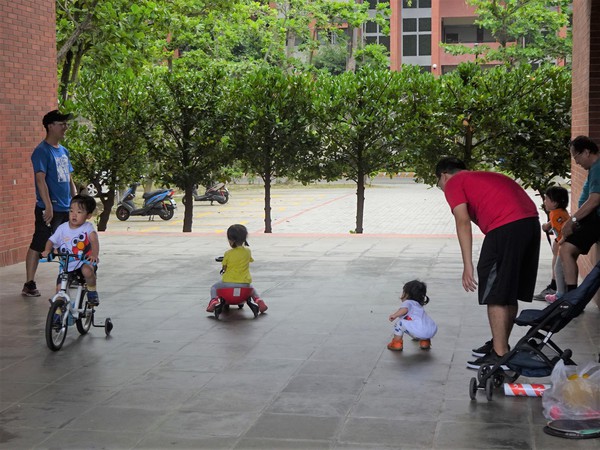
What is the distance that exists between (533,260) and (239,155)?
12880mm

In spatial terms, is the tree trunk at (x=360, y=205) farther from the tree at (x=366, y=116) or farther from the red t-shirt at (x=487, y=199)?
the red t-shirt at (x=487, y=199)

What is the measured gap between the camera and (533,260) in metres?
6.29

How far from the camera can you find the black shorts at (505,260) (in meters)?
6.14

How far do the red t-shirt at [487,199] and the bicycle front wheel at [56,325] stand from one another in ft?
9.77

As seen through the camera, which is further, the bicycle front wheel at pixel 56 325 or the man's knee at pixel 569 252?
the man's knee at pixel 569 252

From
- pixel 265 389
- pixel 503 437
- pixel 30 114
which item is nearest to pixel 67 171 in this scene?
pixel 30 114

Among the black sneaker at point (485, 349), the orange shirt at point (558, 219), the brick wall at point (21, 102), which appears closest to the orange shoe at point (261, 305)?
the black sneaker at point (485, 349)

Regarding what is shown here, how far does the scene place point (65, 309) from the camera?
717 cm

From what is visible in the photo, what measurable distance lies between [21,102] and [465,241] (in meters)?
7.71

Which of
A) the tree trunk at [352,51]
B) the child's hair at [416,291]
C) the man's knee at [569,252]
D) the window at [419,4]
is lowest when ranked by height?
the child's hair at [416,291]

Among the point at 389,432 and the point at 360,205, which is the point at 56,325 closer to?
the point at 389,432

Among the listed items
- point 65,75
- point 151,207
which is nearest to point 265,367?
point 65,75

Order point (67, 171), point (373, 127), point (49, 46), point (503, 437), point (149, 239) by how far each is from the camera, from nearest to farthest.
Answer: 1. point (503, 437)
2. point (67, 171)
3. point (49, 46)
4. point (149, 239)
5. point (373, 127)

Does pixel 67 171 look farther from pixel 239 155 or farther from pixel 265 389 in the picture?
pixel 239 155
